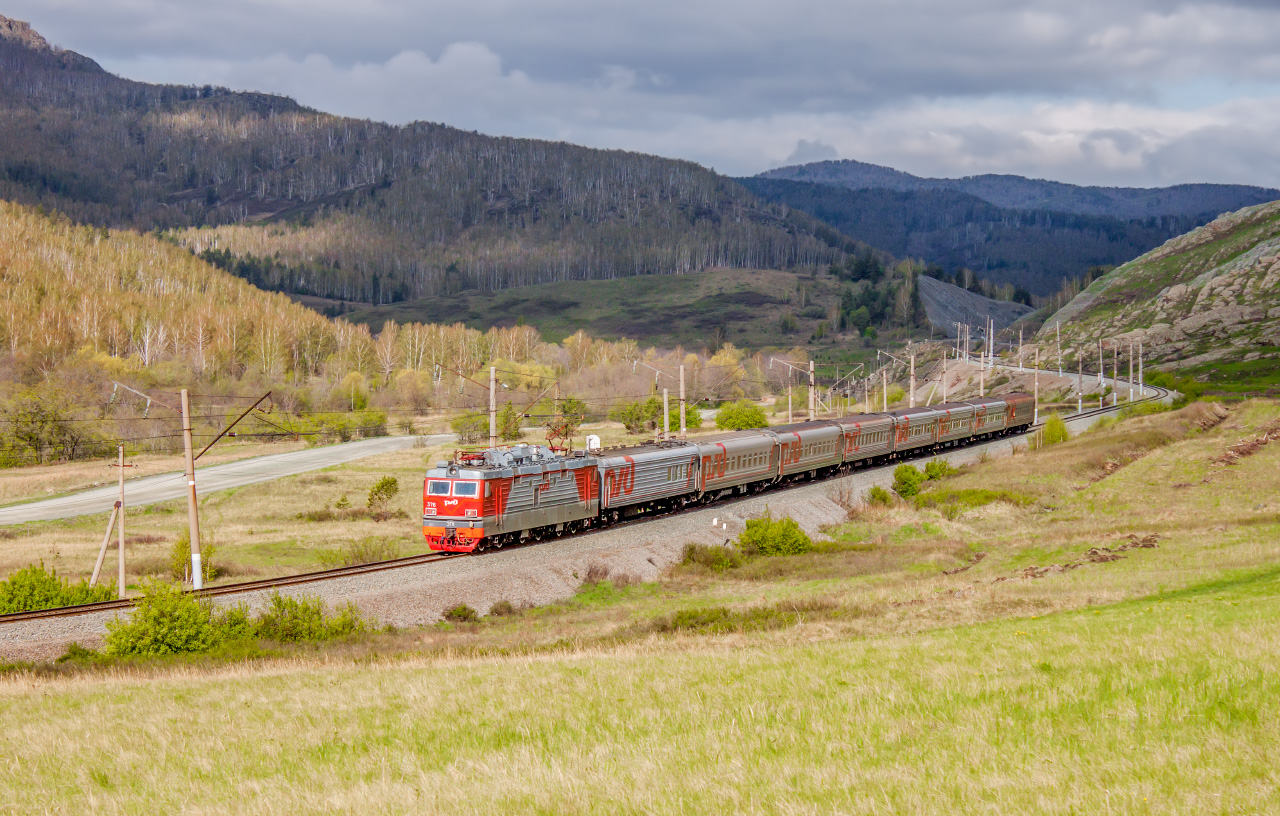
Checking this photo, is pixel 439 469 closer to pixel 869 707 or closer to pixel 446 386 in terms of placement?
pixel 869 707

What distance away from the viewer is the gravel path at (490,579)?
28719 mm

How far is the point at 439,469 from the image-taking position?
39.4 m

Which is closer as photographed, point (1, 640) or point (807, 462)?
point (1, 640)

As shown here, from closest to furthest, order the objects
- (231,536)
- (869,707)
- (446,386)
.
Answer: (869,707), (231,536), (446,386)

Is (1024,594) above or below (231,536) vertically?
above

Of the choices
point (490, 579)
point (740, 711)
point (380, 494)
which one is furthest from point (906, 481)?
point (740, 711)

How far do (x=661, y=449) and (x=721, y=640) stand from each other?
25688 millimetres

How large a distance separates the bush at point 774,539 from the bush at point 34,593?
27.0 meters

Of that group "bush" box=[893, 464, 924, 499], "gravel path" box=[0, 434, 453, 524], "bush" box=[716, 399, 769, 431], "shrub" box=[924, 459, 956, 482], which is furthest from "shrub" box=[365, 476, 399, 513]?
"bush" box=[716, 399, 769, 431]

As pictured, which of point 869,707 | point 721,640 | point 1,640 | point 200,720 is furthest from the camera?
point 1,640

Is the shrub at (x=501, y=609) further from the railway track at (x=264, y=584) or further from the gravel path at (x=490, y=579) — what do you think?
the railway track at (x=264, y=584)

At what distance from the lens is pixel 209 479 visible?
286 feet

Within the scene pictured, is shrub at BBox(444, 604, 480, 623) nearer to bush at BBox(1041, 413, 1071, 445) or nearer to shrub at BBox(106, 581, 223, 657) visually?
shrub at BBox(106, 581, 223, 657)

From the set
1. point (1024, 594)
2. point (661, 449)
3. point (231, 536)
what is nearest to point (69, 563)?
point (231, 536)
